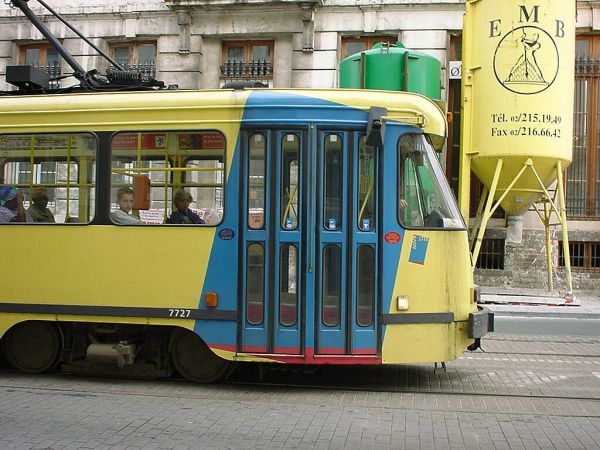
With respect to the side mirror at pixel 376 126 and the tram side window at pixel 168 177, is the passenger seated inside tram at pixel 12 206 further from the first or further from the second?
the side mirror at pixel 376 126

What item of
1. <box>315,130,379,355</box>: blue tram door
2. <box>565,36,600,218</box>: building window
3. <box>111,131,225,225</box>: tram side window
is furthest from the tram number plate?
<box>565,36,600,218</box>: building window

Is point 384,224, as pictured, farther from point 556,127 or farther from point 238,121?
point 556,127

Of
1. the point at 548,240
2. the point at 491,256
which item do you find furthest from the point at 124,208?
the point at 491,256

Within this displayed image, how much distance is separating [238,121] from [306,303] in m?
1.95

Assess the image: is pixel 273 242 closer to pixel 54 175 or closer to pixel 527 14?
pixel 54 175

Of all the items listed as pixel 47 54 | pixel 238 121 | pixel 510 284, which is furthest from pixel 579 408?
pixel 47 54

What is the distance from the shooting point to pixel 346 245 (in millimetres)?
6891

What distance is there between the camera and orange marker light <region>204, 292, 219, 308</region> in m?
6.98

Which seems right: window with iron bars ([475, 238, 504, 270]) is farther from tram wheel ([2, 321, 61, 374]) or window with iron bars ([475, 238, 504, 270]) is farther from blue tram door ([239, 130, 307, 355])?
tram wheel ([2, 321, 61, 374])

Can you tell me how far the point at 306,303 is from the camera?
6859mm

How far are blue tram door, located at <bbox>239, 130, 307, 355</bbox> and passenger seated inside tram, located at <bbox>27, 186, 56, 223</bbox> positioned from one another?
2.16m

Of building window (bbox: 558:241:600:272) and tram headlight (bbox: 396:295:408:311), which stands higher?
building window (bbox: 558:241:600:272)

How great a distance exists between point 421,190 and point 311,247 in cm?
126

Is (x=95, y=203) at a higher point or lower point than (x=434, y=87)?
lower
